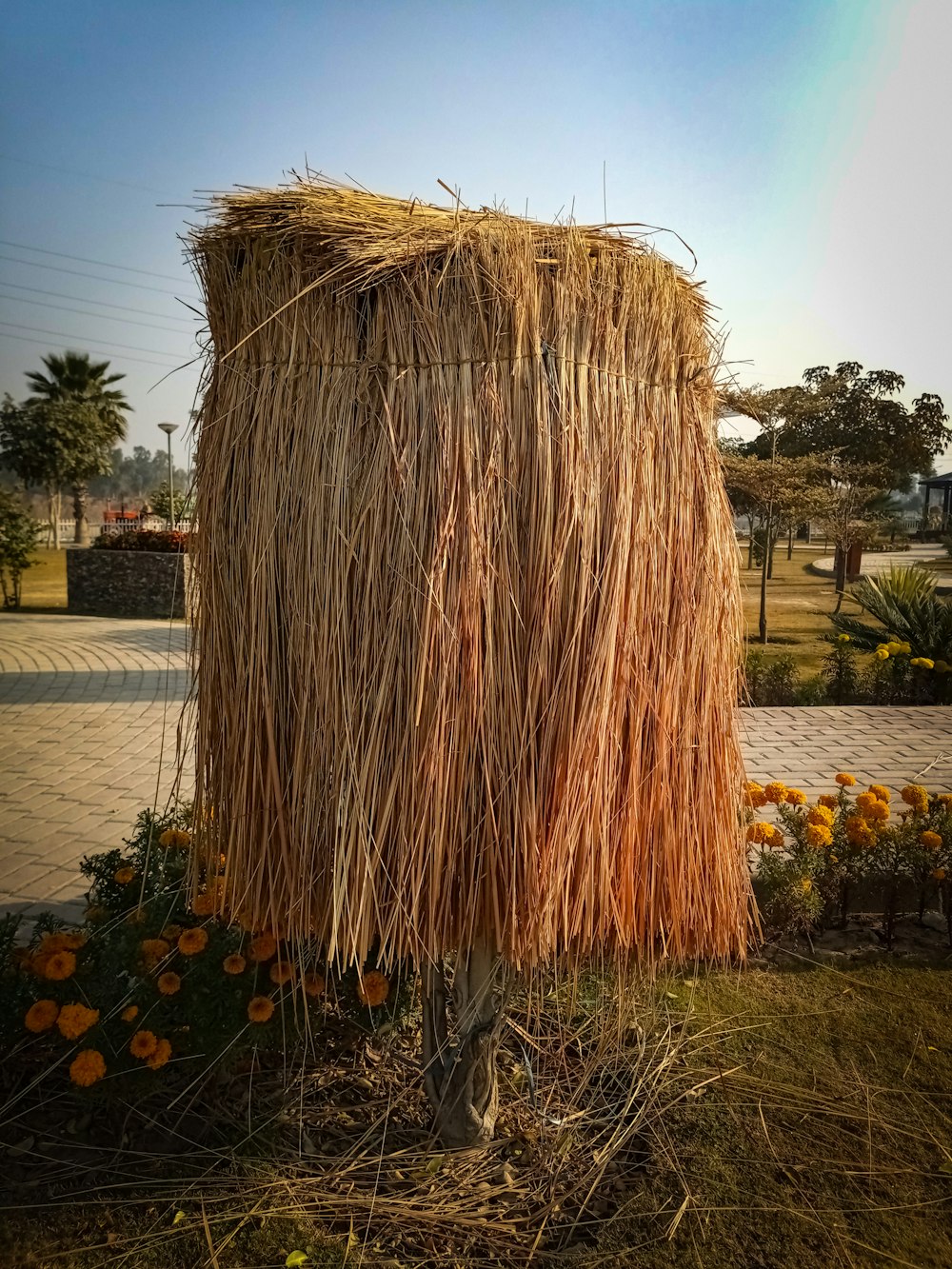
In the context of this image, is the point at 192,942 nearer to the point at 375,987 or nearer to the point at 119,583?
the point at 375,987

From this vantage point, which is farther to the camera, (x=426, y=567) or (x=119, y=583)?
(x=119, y=583)

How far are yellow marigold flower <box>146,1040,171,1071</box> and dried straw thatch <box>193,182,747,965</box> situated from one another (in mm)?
399

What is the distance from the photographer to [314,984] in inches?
70.4

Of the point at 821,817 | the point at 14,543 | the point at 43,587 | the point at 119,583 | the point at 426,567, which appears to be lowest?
the point at 821,817

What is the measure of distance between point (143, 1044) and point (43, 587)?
1405cm

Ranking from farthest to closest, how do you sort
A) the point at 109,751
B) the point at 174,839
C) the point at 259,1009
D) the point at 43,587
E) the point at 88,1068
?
the point at 43,587 → the point at 109,751 → the point at 174,839 → the point at 259,1009 → the point at 88,1068

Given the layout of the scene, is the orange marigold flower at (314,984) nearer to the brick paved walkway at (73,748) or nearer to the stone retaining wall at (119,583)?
the brick paved walkway at (73,748)

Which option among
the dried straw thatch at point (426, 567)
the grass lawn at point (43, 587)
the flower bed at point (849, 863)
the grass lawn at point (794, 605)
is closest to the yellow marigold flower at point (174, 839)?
the dried straw thatch at point (426, 567)

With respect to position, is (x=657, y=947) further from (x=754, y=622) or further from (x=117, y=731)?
(x=754, y=622)

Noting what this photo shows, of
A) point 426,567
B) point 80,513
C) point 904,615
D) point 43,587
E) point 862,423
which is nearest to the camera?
point 426,567

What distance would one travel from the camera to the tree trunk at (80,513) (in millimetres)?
19203

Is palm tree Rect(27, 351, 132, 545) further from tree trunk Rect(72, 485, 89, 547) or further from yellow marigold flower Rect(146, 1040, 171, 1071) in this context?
yellow marigold flower Rect(146, 1040, 171, 1071)

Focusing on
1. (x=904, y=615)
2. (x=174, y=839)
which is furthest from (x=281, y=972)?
(x=904, y=615)

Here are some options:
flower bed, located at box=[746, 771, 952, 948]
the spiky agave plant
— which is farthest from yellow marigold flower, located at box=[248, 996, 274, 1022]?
the spiky agave plant
